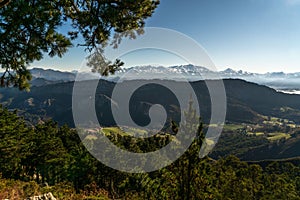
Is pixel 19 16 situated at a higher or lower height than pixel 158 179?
higher

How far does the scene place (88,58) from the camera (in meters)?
8.52

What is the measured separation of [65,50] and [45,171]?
4115 centimetres

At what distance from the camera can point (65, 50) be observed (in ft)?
24.0

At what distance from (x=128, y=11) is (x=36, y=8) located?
2577 millimetres

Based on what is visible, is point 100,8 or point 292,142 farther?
point 292,142

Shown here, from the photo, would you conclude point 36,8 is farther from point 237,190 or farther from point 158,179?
point 237,190

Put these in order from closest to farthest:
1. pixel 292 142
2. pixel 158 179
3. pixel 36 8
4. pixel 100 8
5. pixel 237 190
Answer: pixel 36 8, pixel 100 8, pixel 158 179, pixel 237 190, pixel 292 142

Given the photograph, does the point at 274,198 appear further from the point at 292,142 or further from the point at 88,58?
the point at 292,142

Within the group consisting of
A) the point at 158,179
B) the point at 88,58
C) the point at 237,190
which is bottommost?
the point at 237,190

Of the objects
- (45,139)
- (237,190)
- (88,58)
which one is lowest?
(237,190)

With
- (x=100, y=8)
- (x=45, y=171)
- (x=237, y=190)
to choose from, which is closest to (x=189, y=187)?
(x=100, y=8)

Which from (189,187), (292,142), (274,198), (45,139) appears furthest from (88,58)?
(292,142)

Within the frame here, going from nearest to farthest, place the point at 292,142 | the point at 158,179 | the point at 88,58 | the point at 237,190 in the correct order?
the point at 88,58, the point at 158,179, the point at 237,190, the point at 292,142

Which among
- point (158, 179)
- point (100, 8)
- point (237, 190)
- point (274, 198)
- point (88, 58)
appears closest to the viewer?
point (100, 8)
